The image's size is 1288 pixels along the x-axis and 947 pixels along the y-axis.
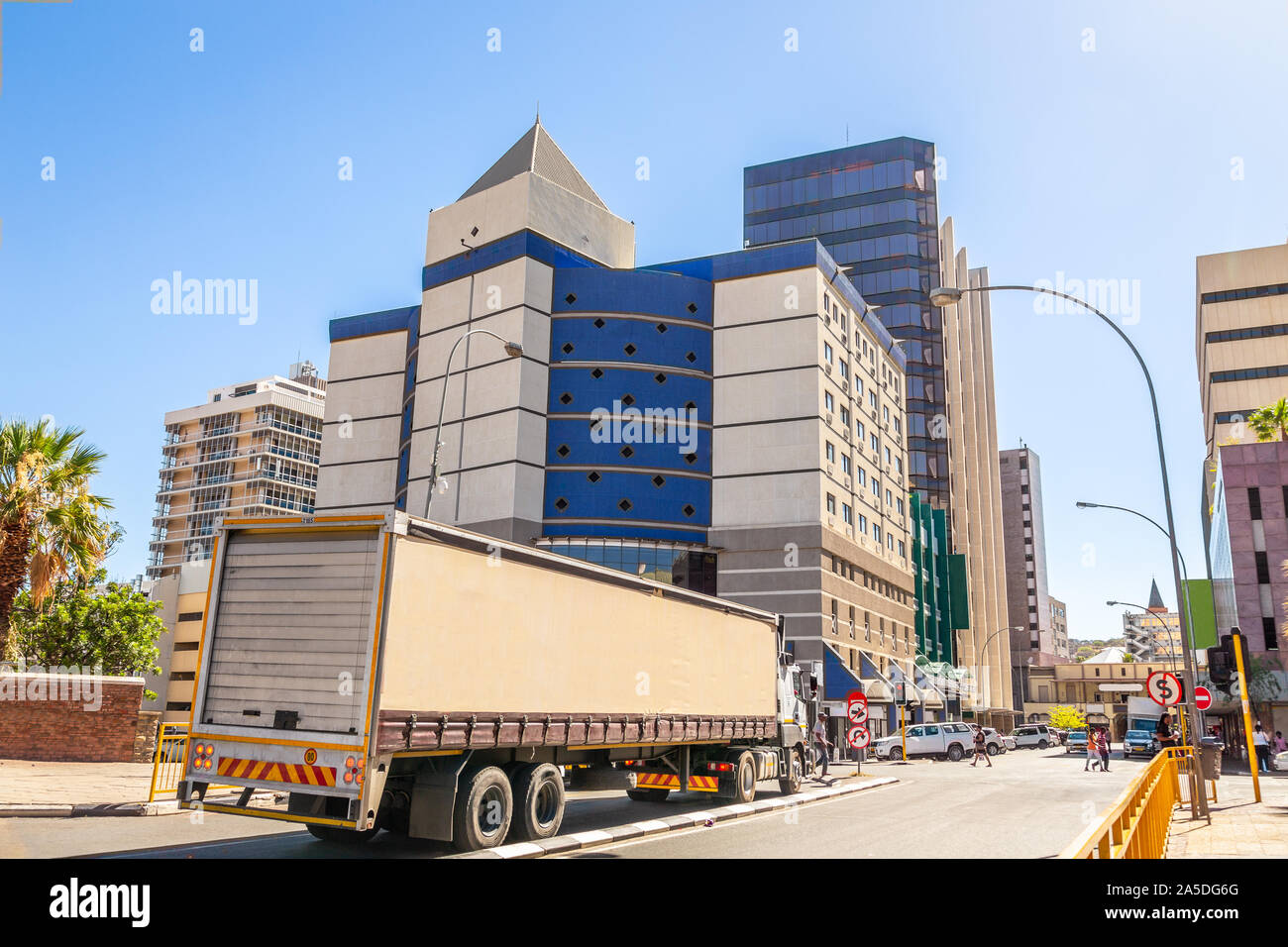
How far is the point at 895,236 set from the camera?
318 feet

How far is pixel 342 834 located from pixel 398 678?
11.3ft

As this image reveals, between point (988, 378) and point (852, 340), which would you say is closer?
point (852, 340)

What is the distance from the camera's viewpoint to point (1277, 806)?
1927cm

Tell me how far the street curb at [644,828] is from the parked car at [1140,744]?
116ft

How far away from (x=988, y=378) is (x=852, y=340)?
206ft

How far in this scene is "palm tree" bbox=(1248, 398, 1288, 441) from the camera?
53.8 metres

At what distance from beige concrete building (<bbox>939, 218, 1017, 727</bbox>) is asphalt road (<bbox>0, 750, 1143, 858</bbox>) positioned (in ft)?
263

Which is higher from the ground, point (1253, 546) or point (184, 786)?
point (1253, 546)

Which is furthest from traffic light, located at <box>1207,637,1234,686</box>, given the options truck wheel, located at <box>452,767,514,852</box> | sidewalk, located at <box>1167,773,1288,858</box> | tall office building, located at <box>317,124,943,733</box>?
tall office building, located at <box>317,124,943,733</box>

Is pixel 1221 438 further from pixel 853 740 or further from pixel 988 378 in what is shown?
pixel 853 740

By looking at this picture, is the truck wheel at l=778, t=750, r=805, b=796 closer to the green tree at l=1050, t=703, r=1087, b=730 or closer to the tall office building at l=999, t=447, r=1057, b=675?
the green tree at l=1050, t=703, r=1087, b=730

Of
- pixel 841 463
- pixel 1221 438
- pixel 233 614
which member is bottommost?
pixel 233 614

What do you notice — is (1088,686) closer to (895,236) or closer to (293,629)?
(895,236)
